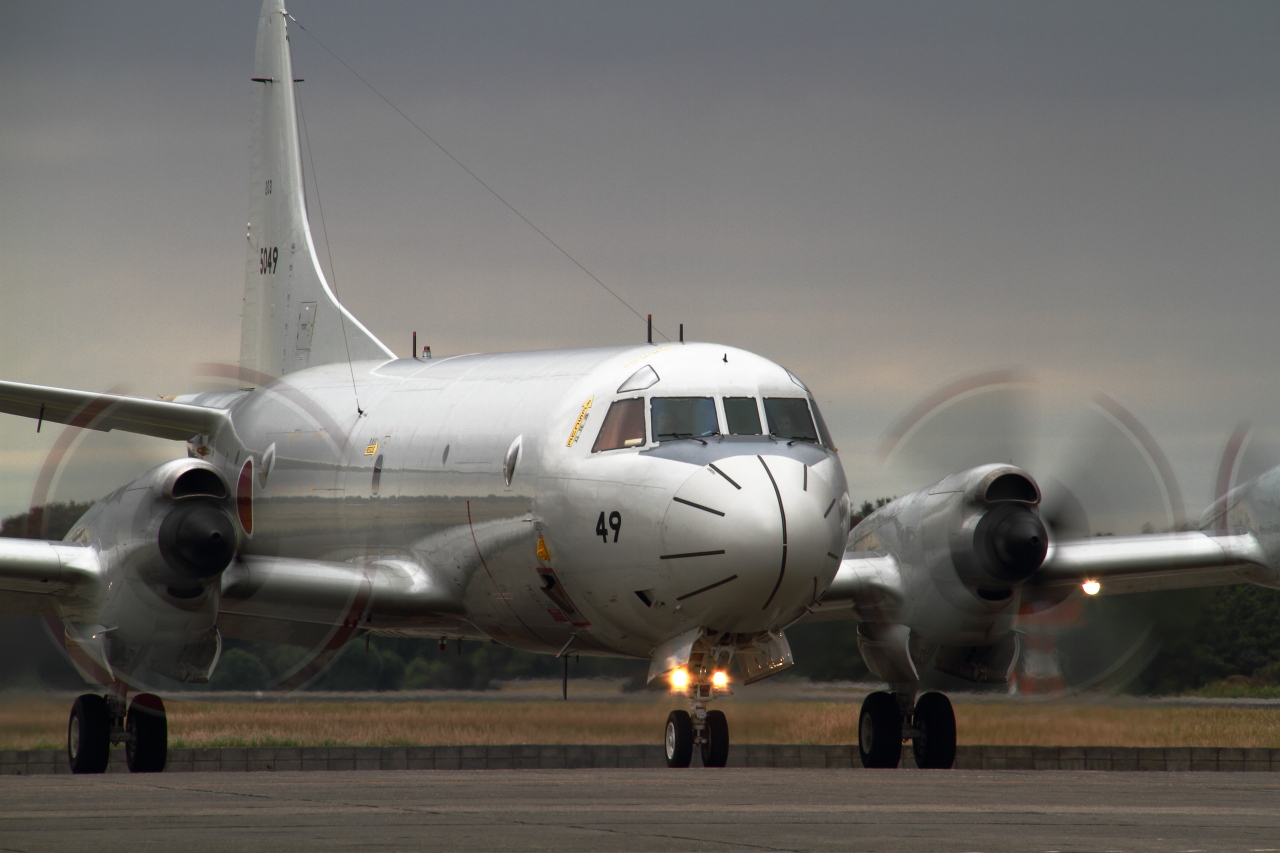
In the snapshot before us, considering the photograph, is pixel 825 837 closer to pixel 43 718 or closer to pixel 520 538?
pixel 520 538

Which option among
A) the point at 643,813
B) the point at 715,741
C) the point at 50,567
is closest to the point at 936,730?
the point at 715,741

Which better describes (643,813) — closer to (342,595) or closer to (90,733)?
(342,595)

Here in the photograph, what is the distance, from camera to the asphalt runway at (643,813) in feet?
28.7

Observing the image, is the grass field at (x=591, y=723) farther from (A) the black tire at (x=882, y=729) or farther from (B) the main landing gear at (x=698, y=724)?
(A) the black tire at (x=882, y=729)

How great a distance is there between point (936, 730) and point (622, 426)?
5519mm

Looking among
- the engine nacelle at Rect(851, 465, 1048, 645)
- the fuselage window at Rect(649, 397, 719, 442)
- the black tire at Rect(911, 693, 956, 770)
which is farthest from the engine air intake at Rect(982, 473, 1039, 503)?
the fuselage window at Rect(649, 397, 719, 442)

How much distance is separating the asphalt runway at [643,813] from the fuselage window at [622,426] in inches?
111

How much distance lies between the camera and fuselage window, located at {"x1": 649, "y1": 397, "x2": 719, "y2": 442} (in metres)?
15.2

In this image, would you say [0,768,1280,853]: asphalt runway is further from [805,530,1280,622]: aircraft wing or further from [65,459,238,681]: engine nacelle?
[805,530,1280,622]: aircraft wing

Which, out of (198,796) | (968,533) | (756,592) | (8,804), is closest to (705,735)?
(756,592)

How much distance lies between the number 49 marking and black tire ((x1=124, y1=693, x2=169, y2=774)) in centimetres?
607

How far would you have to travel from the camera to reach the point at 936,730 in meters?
18.7

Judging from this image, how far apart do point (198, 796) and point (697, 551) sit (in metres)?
4.32

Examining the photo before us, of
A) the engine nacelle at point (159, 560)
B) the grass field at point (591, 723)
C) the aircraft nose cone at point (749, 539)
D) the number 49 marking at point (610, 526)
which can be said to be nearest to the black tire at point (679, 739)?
the grass field at point (591, 723)
